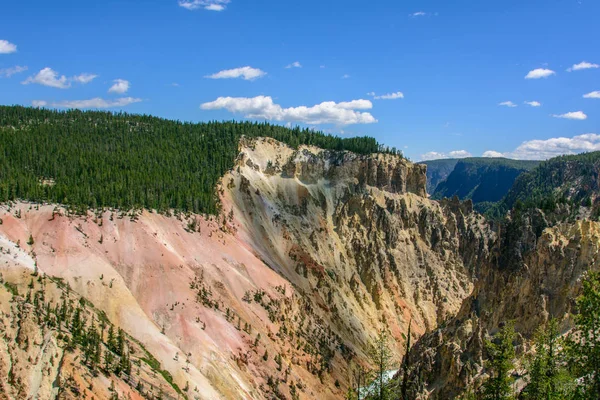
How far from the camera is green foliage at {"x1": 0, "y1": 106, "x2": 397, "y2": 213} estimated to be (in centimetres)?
7112

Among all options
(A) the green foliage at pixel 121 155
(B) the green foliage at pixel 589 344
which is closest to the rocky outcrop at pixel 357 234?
(A) the green foliage at pixel 121 155

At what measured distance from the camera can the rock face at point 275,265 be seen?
57.1 m

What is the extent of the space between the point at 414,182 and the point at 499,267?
177 feet

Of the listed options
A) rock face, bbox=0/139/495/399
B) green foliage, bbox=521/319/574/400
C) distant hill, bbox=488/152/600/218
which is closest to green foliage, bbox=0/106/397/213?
rock face, bbox=0/139/495/399

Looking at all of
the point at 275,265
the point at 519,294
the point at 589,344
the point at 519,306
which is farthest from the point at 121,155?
the point at 589,344

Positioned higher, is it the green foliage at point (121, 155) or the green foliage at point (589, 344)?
the green foliage at point (121, 155)

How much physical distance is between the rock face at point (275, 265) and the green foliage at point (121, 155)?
10.3ft

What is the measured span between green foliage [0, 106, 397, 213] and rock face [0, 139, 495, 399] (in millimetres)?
3126

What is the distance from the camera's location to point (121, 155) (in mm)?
91188

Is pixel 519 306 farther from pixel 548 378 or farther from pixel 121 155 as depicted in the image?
pixel 121 155

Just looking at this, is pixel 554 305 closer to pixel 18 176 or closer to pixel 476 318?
pixel 476 318

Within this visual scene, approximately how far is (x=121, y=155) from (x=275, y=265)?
108ft

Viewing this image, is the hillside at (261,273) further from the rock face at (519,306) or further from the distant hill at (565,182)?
the distant hill at (565,182)

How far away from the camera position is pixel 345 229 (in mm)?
105125
